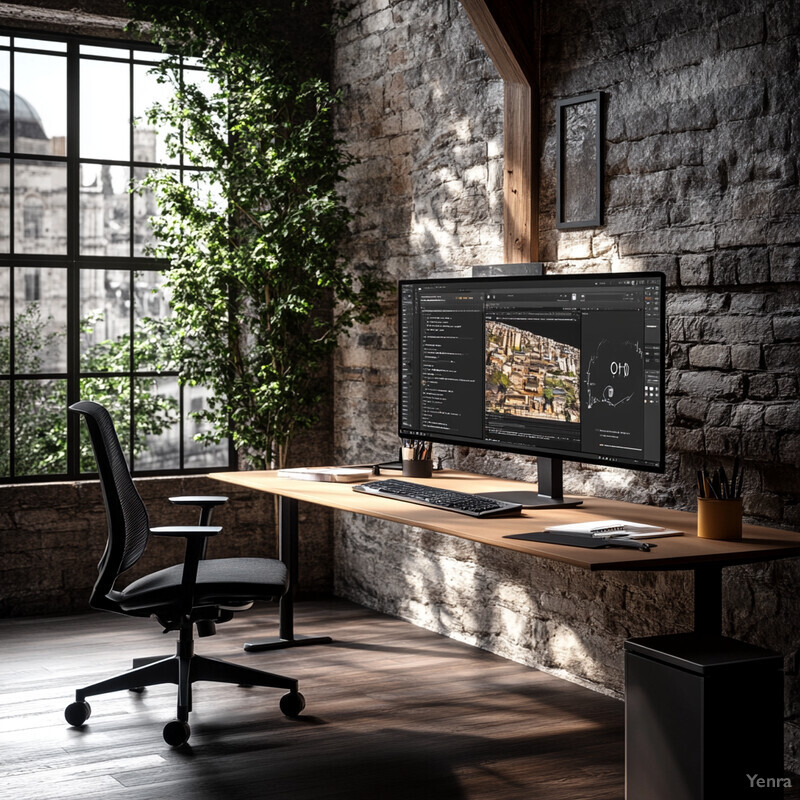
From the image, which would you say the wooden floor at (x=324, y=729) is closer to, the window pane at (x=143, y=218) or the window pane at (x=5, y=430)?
the window pane at (x=5, y=430)

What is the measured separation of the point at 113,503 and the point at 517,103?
2113 millimetres

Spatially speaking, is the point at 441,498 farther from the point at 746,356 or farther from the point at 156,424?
the point at 156,424

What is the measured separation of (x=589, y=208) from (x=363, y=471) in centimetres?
128

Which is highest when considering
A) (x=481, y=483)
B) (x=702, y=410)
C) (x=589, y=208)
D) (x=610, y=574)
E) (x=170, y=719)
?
(x=589, y=208)

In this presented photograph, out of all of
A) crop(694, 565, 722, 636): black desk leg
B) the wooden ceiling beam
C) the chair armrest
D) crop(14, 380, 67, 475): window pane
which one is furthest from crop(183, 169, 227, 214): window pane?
crop(694, 565, 722, 636): black desk leg

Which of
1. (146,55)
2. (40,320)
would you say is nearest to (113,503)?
(40,320)

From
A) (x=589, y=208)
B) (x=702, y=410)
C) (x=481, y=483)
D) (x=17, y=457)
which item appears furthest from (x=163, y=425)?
(x=702, y=410)

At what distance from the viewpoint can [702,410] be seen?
142 inches

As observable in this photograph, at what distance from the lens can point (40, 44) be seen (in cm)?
546

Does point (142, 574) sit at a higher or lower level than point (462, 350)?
lower

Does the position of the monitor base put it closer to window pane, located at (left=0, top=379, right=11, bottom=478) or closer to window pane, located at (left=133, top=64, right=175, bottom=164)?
window pane, located at (left=0, top=379, right=11, bottom=478)

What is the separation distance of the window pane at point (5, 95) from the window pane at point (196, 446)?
1464mm

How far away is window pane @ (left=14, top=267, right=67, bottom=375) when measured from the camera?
5570 mm

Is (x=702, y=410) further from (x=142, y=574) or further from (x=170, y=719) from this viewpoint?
(x=142, y=574)
